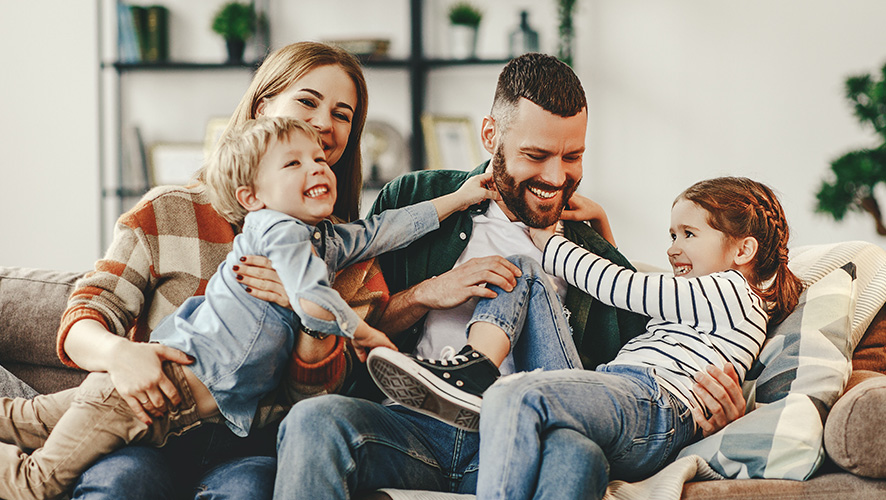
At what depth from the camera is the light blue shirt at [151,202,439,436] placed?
1.32m

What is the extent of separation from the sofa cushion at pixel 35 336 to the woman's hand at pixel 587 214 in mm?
1244

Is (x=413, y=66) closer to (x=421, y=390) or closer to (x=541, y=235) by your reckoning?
(x=541, y=235)

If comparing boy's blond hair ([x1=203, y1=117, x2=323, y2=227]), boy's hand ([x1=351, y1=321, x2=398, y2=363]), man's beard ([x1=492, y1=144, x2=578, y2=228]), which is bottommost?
boy's hand ([x1=351, y1=321, x2=398, y2=363])

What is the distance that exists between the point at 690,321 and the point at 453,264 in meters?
0.56

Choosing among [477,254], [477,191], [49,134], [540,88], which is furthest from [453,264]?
[49,134]

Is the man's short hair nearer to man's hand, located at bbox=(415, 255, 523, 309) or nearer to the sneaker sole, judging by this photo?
man's hand, located at bbox=(415, 255, 523, 309)

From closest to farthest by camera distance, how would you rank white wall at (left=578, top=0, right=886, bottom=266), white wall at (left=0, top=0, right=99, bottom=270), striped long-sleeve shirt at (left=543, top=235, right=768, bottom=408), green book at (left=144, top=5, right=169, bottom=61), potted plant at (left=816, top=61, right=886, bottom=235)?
striped long-sleeve shirt at (left=543, top=235, right=768, bottom=408)
potted plant at (left=816, top=61, right=886, bottom=235)
white wall at (left=578, top=0, right=886, bottom=266)
green book at (left=144, top=5, right=169, bottom=61)
white wall at (left=0, top=0, right=99, bottom=270)

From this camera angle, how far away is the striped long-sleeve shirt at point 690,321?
155 centimetres

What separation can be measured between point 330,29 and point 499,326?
9.18 feet

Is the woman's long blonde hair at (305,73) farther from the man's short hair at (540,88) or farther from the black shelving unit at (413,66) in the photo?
the black shelving unit at (413,66)

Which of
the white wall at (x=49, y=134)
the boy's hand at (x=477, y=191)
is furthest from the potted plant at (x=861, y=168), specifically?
the white wall at (x=49, y=134)

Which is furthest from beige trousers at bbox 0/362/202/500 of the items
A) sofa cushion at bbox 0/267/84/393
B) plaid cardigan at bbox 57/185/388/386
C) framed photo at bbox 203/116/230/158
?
framed photo at bbox 203/116/230/158

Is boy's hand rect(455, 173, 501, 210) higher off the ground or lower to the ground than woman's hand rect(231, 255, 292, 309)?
higher

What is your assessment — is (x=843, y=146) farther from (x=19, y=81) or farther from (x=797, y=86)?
(x=19, y=81)
